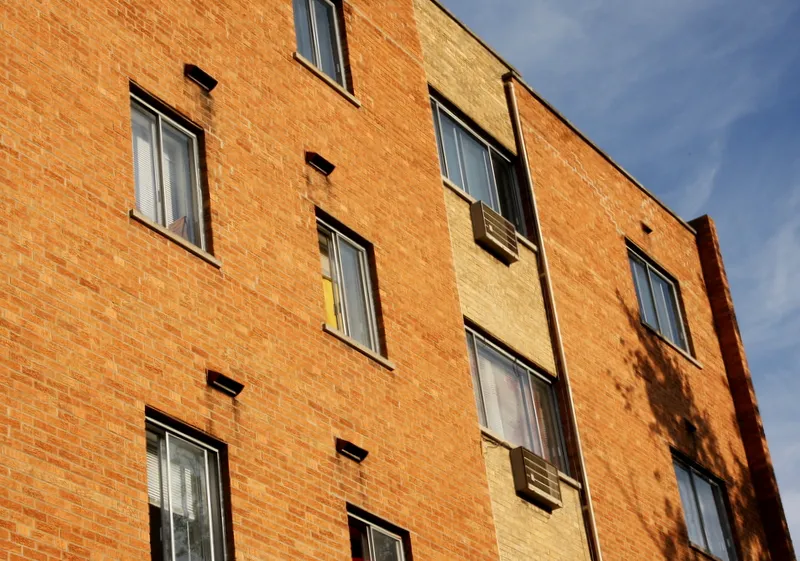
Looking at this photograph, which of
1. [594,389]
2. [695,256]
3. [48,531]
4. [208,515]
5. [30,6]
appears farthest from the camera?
[695,256]

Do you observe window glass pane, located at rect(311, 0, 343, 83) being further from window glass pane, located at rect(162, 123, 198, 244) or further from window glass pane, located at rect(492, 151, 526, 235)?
window glass pane, located at rect(492, 151, 526, 235)

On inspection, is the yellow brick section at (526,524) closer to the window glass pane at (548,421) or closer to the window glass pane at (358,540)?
the window glass pane at (548,421)

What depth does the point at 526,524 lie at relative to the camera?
21469 millimetres

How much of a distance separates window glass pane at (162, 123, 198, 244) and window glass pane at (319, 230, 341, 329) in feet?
7.08

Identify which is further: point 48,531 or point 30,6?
point 30,6

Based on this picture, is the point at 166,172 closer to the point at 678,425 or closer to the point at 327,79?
the point at 327,79

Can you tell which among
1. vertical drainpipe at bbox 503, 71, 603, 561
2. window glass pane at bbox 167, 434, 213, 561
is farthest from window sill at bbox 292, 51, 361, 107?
window glass pane at bbox 167, 434, 213, 561

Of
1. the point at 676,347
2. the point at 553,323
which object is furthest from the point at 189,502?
the point at 676,347

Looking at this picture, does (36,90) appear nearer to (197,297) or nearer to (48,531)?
(197,297)

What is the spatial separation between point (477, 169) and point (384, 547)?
9126 millimetres

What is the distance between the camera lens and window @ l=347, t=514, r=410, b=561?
17.9 metres

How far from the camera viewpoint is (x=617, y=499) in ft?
78.5

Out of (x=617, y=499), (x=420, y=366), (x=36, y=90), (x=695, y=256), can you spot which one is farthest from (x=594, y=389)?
(x=36, y=90)

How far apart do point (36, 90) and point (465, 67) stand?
1120 cm
